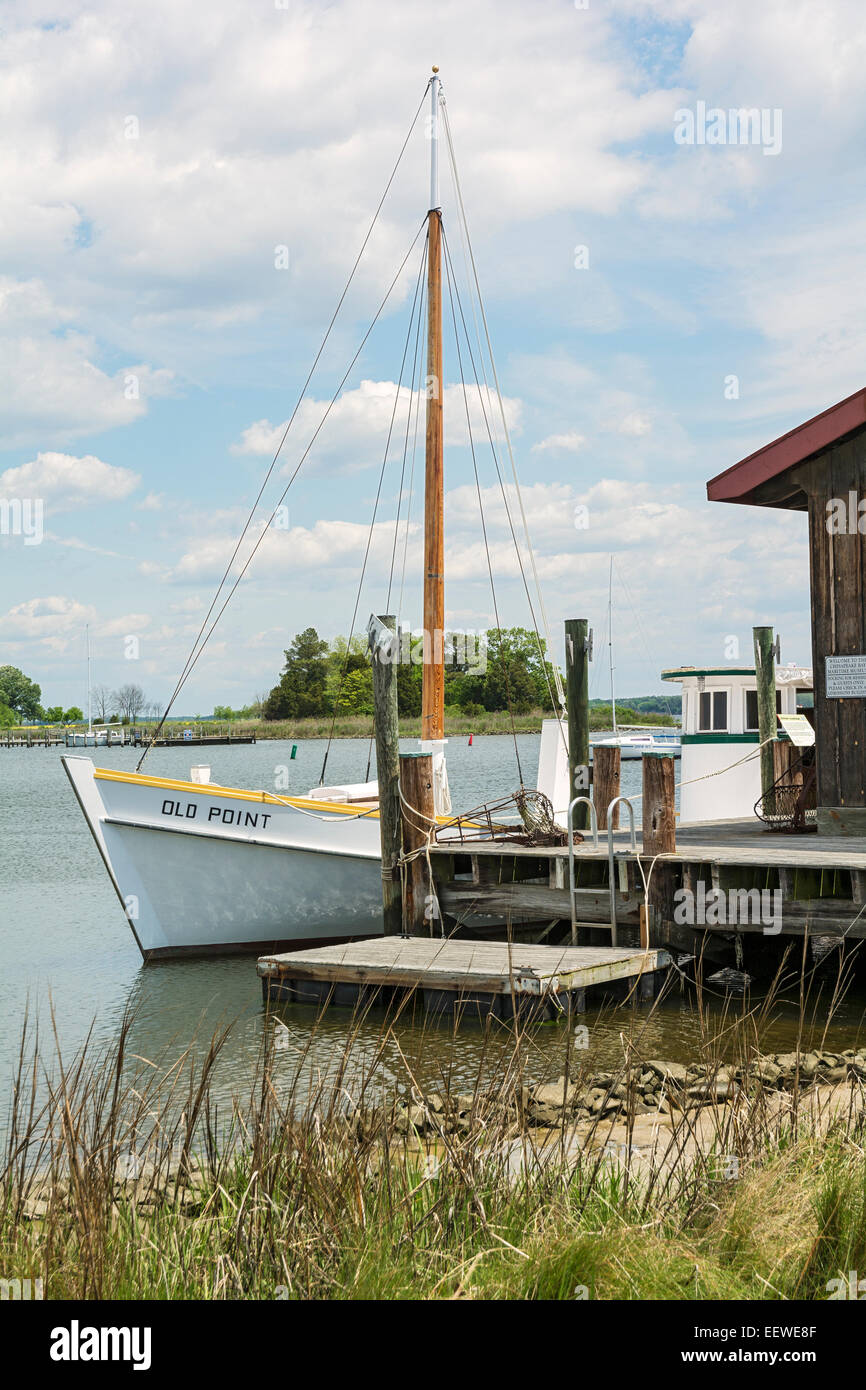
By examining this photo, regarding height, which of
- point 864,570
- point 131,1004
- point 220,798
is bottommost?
point 131,1004

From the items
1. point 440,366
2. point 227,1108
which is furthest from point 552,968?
point 440,366

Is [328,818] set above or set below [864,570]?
below

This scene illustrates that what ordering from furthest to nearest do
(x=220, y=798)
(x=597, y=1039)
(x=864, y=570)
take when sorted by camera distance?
(x=220, y=798)
(x=864, y=570)
(x=597, y=1039)

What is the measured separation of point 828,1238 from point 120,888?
11154mm

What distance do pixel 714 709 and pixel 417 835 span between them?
8650 millimetres

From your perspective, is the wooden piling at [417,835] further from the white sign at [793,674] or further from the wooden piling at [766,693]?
the white sign at [793,674]

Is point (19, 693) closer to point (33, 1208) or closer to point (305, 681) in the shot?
point (305, 681)

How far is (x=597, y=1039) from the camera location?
9.08 m

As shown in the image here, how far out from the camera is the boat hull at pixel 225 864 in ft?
44.3

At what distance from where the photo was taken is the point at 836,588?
37.2 feet

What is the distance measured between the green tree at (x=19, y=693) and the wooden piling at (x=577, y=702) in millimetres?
146329

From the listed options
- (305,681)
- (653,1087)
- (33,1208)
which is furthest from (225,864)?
(305,681)

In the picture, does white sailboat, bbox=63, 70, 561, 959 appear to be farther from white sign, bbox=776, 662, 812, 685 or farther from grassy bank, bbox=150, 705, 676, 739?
grassy bank, bbox=150, 705, 676, 739
